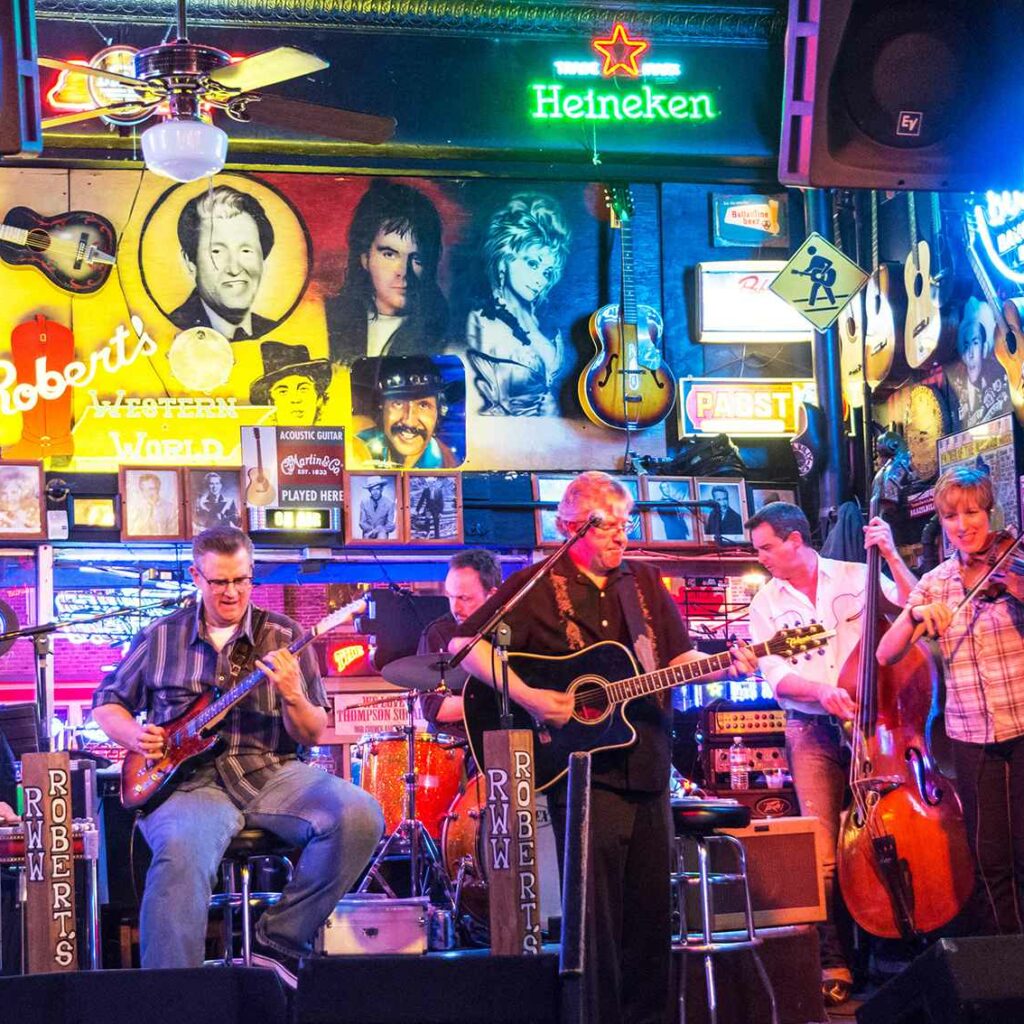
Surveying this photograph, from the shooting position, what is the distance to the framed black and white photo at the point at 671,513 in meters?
9.76

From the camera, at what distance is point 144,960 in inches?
196

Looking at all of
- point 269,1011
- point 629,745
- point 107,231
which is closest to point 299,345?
point 107,231

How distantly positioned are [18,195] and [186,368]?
168 centimetres

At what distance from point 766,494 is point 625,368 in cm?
135

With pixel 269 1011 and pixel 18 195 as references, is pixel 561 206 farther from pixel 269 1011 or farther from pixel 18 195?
pixel 269 1011

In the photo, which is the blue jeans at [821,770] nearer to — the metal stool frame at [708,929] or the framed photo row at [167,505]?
the metal stool frame at [708,929]

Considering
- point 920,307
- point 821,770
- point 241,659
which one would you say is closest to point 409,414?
point 920,307

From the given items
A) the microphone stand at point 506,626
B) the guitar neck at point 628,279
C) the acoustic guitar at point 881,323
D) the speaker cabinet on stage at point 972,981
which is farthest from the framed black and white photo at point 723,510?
the speaker cabinet on stage at point 972,981

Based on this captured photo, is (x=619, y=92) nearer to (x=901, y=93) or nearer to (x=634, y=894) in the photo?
(x=634, y=894)

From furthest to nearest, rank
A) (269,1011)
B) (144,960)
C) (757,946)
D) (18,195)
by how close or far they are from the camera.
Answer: (18,195)
(757,946)
(144,960)
(269,1011)

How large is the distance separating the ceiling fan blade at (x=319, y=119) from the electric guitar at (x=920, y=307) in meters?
3.67

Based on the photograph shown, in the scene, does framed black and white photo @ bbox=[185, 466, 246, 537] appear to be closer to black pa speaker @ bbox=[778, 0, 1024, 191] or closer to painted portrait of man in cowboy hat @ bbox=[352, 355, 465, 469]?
painted portrait of man in cowboy hat @ bbox=[352, 355, 465, 469]

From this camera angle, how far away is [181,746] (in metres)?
5.35

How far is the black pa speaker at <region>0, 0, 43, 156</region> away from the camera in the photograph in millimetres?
3406
